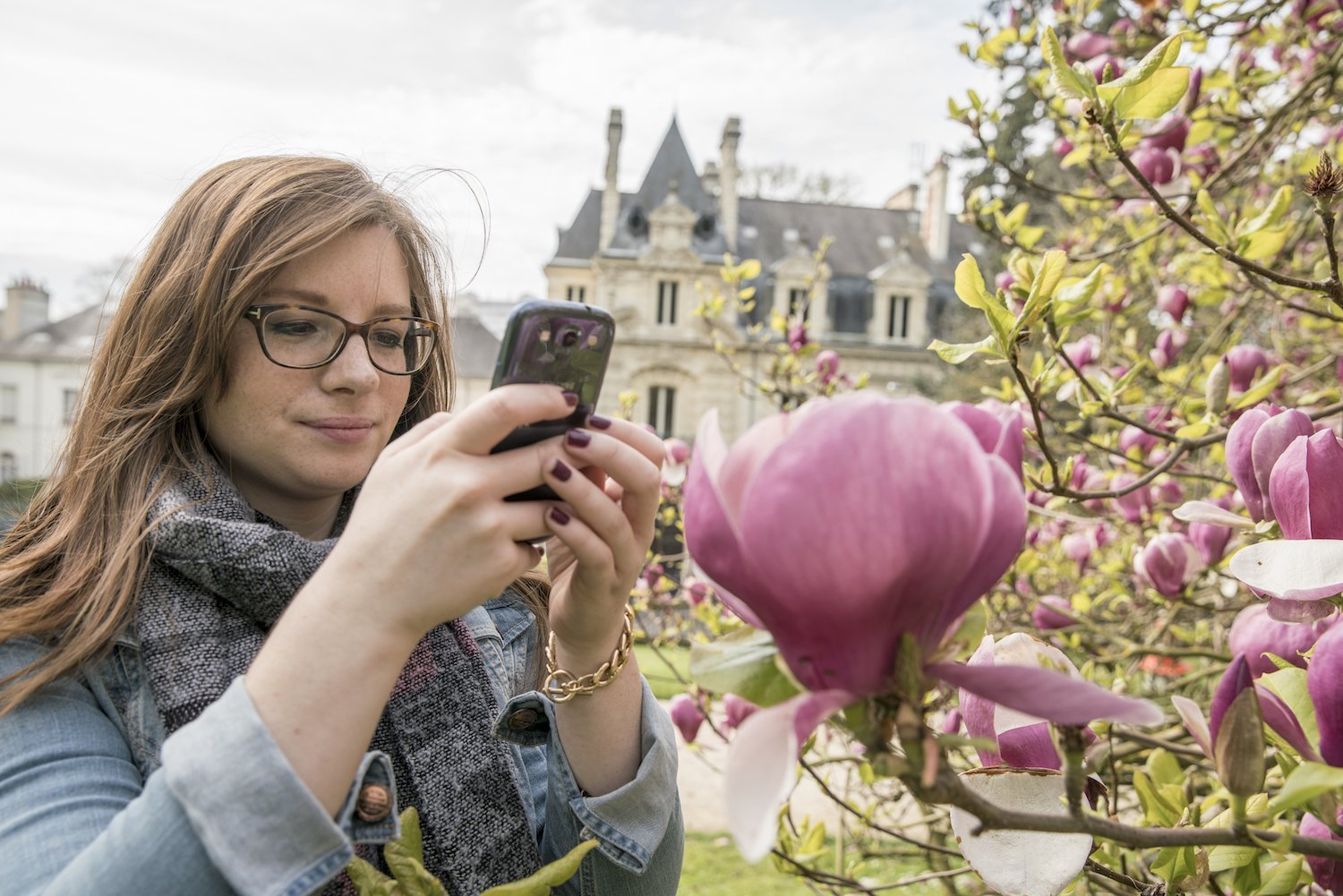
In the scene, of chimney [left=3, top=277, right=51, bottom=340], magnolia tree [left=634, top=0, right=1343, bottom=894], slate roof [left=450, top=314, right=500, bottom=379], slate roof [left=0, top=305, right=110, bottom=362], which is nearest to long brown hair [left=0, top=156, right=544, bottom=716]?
magnolia tree [left=634, top=0, right=1343, bottom=894]

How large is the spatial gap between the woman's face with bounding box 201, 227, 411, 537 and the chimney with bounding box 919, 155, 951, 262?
82.0ft

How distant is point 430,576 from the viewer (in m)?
0.66

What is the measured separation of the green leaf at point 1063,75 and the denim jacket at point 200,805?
82 centimetres

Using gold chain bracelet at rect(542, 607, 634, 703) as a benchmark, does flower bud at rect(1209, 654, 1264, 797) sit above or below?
above

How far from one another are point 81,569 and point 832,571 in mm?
903

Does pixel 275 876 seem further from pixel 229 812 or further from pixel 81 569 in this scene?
pixel 81 569

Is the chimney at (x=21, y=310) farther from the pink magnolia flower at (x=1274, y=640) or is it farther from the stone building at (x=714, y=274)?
the pink magnolia flower at (x=1274, y=640)

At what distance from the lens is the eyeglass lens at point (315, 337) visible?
45.1 inches

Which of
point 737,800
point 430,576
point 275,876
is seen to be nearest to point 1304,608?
point 737,800

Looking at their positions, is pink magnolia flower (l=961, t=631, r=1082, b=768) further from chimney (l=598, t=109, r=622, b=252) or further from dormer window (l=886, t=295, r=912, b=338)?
dormer window (l=886, t=295, r=912, b=338)

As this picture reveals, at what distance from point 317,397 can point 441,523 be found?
579mm

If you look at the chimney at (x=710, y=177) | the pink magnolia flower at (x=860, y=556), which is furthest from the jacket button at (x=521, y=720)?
the chimney at (x=710, y=177)

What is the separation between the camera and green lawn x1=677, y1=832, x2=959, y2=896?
16.5ft

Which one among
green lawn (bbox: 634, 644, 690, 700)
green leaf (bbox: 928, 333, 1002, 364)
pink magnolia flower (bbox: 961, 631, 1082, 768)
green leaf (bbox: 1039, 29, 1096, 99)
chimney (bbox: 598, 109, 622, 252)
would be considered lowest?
green lawn (bbox: 634, 644, 690, 700)
